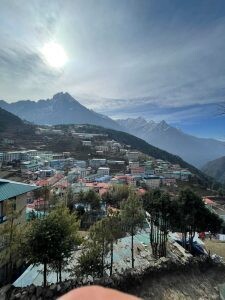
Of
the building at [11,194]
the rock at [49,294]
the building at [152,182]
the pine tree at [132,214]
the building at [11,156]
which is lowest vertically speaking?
the building at [152,182]

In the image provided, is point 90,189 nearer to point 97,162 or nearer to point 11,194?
point 11,194

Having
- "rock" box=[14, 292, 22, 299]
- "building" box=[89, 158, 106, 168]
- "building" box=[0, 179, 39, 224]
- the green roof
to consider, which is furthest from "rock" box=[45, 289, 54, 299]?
"building" box=[89, 158, 106, 168]

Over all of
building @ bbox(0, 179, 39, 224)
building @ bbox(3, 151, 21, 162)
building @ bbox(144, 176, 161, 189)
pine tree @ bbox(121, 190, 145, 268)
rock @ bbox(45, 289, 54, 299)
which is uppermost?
building @ bbox(3, 151, 21, 162)

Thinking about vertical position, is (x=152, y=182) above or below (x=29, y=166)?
below

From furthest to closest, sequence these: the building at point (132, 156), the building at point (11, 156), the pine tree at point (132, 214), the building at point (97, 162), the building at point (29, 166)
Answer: the building at point (132, 156) < the building at point (97, 162) < the building at point (11, 156) < the building at point (29, 166) < the pine tree at point (132, 214)

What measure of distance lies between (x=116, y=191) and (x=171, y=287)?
1897 inches

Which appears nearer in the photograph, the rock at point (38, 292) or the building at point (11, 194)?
the rock at point (38, 292)

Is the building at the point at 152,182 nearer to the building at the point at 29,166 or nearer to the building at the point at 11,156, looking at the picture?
the building at the point at 29,166

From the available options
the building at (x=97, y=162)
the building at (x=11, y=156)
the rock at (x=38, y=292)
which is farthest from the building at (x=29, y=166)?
the rock at (x=38, y=292)

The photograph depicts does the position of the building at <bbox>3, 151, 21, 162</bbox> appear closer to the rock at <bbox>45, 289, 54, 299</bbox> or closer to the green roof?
the green roof

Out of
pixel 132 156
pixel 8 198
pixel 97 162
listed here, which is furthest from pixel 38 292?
pixel 132 156

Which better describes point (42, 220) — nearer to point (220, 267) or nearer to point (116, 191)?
point (220, 267)

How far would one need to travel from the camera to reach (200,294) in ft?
55.6

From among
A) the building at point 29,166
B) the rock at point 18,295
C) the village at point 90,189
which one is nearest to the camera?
the rock at point 18,295
